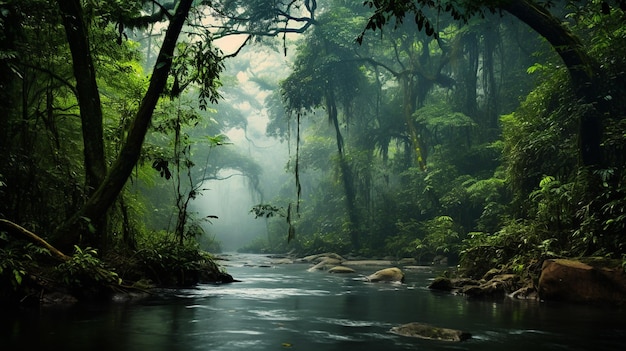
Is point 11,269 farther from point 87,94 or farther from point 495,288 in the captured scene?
point 495,288

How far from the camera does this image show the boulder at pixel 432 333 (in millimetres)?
5855

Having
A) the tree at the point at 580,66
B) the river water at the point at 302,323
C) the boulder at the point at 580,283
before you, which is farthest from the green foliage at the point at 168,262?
the tree at the point at 580,66

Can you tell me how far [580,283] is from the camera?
8.97 m

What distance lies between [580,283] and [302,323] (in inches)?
200

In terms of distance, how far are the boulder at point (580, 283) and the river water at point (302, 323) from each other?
460 millimetres

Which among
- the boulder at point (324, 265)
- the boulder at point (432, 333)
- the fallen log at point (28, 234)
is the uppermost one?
the fallen log at point (28, 234)

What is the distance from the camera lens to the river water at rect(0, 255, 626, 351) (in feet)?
18.0

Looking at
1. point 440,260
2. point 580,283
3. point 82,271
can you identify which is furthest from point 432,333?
point 440,260

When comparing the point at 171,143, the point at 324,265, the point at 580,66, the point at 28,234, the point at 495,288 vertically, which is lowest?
the point at 495,288

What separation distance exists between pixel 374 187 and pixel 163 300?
2097 centimetres

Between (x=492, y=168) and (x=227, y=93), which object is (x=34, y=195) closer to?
(x=492, y=168)

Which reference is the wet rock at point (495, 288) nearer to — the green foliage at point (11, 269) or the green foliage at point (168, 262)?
the green foliage at point (168, 262)

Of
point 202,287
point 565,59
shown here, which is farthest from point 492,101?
point 202,287

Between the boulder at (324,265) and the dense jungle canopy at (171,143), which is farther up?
the dense jungle canopy at (171,143)
